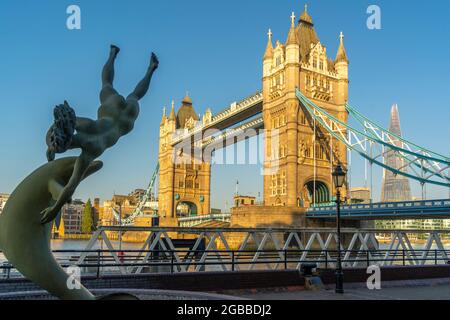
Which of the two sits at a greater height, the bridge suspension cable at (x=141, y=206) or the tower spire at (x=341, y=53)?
the tower spire at (x=341, y=53)

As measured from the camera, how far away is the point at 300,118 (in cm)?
5919

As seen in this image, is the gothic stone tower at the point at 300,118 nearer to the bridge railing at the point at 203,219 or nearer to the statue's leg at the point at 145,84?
the bridge railing at the point at 203,219

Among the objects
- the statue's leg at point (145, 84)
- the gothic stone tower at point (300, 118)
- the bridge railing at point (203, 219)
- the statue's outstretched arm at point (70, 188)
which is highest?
the gothic stone tower at point (300, 118)

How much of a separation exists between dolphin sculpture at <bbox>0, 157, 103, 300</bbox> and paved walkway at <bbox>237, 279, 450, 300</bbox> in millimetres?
7122

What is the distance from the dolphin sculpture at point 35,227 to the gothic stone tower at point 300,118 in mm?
49513

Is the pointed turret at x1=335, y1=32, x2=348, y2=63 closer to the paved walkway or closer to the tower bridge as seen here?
the tower bridge

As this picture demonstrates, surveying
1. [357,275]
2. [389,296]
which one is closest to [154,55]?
[389,296]

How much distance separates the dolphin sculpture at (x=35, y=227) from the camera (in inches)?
221

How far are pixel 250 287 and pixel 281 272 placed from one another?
114 cm

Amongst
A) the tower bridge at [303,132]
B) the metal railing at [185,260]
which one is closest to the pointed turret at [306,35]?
the tower bridge at [303,132]

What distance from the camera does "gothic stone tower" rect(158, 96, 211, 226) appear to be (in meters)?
101

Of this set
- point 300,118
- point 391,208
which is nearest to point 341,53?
point 300,118

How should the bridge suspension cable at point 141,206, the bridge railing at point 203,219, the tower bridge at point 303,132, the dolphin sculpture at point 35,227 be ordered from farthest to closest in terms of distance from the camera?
the bridge suspension cable at point 141,206 → the bridge railing at point 203,219 → the tower bridge at point 303,132 → the dolphin sculpture at point 35,227
